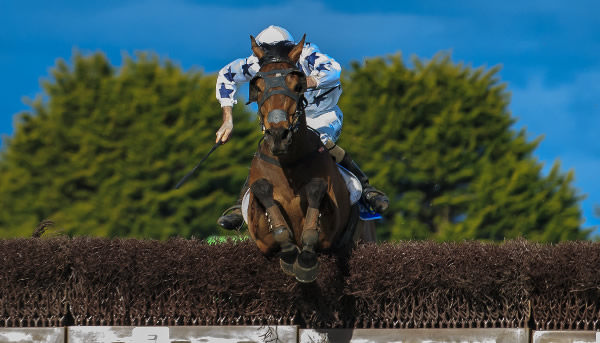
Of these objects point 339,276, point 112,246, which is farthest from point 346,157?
point 112,246

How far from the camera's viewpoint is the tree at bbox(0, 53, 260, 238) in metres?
19.9

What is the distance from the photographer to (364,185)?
7777 mm

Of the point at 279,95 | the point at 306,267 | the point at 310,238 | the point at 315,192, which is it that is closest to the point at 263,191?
the point at 315,192

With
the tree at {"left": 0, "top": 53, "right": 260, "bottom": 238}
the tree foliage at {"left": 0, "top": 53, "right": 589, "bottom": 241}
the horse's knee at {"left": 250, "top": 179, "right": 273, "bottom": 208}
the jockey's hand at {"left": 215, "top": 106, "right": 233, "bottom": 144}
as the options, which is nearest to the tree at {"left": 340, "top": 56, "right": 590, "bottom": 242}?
the tree foliage at {"left": 0, "top": 53, "right": 589, "bottom": 241}

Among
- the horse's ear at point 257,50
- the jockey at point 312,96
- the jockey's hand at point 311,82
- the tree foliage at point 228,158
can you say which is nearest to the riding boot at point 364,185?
the jockey at point 312,96

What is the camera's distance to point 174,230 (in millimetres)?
19906

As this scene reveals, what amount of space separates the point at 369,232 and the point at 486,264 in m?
1.85

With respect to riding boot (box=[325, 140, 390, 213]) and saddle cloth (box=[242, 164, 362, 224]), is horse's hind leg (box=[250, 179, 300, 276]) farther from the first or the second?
riding boot (box=[325, 140, 390, 213])

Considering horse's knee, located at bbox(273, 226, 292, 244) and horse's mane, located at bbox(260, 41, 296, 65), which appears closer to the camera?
horse's knee, located at bbox(273, 226, 292, 244)

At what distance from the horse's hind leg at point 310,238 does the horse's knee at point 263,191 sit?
0.29 meters

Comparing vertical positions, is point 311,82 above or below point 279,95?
above

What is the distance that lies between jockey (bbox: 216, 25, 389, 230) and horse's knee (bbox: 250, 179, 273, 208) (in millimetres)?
828

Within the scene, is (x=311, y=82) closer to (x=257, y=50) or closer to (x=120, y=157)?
(x=257, y=50)

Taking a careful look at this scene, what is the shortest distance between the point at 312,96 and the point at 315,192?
157 centimetres
